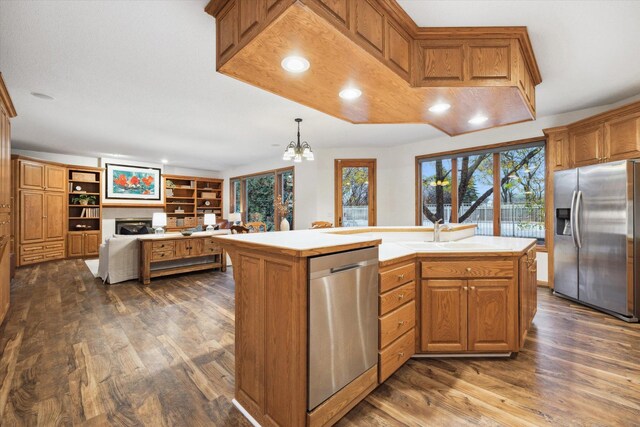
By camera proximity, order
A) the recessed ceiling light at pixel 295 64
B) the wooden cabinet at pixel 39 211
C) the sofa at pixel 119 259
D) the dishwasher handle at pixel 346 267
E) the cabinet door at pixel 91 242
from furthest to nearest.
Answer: the cabinet door at pixel 91 242 < the wooden cabinet at pixel 39 211 < the sofa at pixel 119 259 < the recessed ceiling light at pixel 295 64 < the dishwasher handle at pixel 346 267

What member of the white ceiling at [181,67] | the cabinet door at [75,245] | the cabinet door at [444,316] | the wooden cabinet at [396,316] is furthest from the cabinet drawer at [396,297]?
the cabinet door at [75,245]

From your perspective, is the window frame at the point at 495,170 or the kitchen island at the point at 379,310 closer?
the kitchen island at the point at 379,310

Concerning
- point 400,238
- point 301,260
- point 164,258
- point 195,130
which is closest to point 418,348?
point 400,238

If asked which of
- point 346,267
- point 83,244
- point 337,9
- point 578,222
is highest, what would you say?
point 337,9

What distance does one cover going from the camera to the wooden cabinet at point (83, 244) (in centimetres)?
683

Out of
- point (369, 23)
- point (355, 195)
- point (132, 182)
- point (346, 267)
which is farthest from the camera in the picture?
point (132, 182)

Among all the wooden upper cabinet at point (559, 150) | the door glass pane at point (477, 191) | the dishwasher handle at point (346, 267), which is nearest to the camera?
the dishwasher handle at point (346, 267)

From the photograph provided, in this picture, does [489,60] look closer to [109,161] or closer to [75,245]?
[75,245]

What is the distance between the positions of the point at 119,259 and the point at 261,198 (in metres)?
4.32

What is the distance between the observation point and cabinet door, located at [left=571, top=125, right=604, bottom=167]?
3477 millimetres

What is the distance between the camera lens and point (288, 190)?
7.46 metres

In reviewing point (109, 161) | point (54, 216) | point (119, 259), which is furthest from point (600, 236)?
point (109, 161)

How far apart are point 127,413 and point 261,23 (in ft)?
7.65

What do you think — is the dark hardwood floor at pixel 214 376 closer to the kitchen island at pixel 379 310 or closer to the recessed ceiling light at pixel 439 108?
the kitchen island at pixel 379 310
